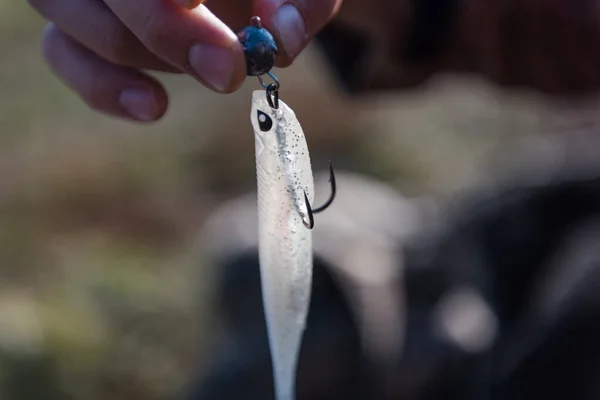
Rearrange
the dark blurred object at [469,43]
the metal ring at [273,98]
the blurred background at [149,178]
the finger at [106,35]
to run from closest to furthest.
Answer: the metal ring at [273,98] < the finger at [106,35] < the dark blurred object at [469,43] < the blurred background at [149,178]

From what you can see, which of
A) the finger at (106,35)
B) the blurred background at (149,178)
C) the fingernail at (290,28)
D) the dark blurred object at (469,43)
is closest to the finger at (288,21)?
the fingernail at (290,28)

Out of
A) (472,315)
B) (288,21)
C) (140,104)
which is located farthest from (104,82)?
(472,315)

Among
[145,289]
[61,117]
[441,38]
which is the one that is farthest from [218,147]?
[441,38]

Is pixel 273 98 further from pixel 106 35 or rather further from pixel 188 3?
pixel 106 35

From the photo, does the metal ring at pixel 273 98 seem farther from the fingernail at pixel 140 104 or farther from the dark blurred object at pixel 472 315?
the dark blurred object at pixel 472 315

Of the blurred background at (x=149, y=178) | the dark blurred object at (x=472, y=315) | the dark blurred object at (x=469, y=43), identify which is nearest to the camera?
the dark blurred object at (x=472, y=315)

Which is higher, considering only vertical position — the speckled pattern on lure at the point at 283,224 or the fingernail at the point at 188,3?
the fingernail at the point at 188,3

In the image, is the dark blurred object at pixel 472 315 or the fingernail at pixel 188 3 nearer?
the fingernail at pixel 188 3

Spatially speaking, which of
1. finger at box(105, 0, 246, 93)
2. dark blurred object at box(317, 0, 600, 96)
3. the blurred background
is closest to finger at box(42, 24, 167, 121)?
finger at box(105, 0, 246, 93)
